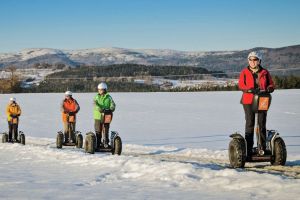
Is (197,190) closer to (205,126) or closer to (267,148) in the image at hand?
(267,148)

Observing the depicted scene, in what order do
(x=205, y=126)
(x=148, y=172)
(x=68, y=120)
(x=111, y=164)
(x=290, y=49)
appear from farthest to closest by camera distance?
(x=290, y=49) → (x=205, y=126) → (x=68, y=120) → (x=111, y=164) → (x=148, y=172)

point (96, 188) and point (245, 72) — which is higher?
point (245, 72)

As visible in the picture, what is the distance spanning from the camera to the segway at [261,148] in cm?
743

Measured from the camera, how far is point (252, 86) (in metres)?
7.56

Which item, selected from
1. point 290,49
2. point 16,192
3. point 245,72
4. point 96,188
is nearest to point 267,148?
point 245,72

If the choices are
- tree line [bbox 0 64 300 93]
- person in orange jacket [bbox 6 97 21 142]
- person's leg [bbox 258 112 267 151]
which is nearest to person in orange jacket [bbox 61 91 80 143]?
person in orange jacket [bbox 6 97 21 142]

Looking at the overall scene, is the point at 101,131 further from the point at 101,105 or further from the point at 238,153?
the point at 238,153

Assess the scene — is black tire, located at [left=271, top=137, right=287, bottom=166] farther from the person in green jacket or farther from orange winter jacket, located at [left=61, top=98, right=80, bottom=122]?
orange winter jacket, located at [left=61, top=98, right=80, bottom=122]

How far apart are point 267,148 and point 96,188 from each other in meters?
3.55

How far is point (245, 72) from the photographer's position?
7641mm

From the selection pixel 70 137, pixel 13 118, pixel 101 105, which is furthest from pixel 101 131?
pixel 13 118

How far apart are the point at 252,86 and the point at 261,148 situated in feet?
3.78

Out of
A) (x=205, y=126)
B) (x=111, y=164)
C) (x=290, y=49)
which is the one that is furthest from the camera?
(x=290, y=49)

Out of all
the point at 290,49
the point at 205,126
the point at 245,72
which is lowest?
the point at 205,126
